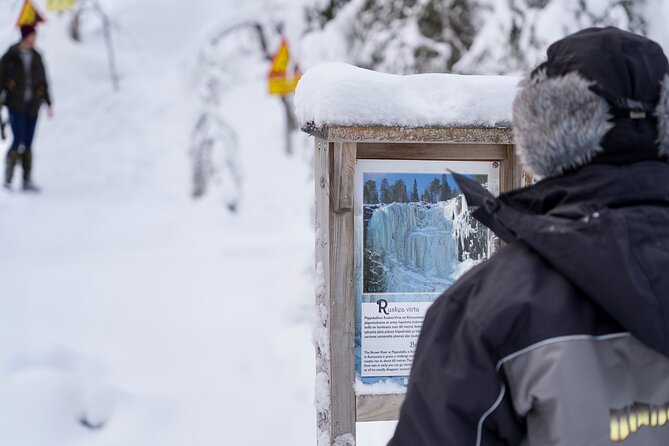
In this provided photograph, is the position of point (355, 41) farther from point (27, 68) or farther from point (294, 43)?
point (27, 68)

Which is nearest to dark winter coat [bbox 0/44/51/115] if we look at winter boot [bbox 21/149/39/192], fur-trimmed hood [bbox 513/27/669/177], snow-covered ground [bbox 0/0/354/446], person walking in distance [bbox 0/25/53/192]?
person walking in distance [bbox 0/25/53/192]

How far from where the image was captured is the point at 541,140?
52.8 inches

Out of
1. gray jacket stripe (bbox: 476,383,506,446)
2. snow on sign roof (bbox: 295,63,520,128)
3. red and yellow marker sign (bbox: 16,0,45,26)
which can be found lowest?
gray jacket stripe (bbox: 476,383,506,446)

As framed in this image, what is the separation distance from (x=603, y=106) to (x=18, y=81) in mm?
9376

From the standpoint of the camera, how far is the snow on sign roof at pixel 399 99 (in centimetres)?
219

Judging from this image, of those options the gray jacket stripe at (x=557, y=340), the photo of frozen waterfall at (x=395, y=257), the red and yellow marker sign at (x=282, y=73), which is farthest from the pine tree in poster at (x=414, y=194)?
the red and yellow marker sign at (x=282, y=73)

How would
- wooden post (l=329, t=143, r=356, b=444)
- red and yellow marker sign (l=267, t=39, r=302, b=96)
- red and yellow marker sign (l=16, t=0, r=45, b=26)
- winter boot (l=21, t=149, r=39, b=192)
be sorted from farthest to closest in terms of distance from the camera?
winter boot (l=21, t=149, r=39, b=192), red and yellow marker sign (l=267, t=39, r=302, b=96), red and yellow marker sign (l=16, t=0, r=45, b=26), wooden post (l=329, t=143, r=356, b=444)

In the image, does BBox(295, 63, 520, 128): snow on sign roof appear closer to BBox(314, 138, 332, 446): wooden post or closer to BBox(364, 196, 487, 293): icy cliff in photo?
BBox(314, 138, 332, 446): wooden post

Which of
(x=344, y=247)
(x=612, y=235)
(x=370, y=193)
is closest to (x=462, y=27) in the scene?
(x=370, y=193)

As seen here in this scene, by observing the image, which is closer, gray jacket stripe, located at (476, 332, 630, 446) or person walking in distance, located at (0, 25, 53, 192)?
gray jacket stripe, located at (476, 332, 630, 446)

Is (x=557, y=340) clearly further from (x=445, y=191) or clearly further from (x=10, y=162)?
(x=10, y=162)

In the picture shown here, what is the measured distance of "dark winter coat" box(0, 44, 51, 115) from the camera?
9305 millimetres

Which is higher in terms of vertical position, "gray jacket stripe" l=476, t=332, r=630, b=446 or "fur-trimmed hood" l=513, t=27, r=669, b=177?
"fur-trimmed hood" l=513, t=27, r=669, b=177

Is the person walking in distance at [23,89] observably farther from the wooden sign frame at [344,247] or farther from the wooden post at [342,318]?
the wooden post at [342,318]
